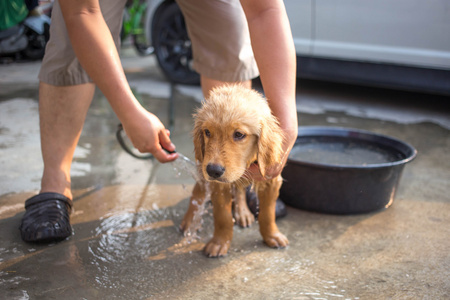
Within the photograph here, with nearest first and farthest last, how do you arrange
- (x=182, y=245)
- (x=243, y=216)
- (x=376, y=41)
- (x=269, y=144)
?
(x=269, y=144) → (x=182, y=245) → (x=243, y=216) → (x=376, y=41)

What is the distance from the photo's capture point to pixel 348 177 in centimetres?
251

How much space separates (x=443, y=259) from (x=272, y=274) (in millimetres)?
854

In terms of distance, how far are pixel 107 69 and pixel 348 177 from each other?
1450 millimetres

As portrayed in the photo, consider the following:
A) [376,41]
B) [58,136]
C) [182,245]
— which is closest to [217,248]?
[182,245]

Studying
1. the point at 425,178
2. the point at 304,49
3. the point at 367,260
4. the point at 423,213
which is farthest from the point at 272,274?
the point at 304,49

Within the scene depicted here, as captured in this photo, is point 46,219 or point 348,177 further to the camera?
point 348,177

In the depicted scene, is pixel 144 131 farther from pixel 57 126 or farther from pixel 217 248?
pixel 57 126

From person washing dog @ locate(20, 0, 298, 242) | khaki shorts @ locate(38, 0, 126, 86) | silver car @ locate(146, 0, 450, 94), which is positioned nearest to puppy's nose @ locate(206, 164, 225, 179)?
person washing dog @ locate(20, 0, 298, 242)

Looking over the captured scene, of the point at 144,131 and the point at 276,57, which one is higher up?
the point at 276,57

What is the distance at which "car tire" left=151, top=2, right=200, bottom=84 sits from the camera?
568 centimetres

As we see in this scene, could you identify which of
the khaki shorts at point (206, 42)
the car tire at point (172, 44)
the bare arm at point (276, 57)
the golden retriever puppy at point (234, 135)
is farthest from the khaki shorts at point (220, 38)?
the car tire at point (172, 44)

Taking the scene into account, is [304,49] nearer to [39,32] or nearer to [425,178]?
[425,178]

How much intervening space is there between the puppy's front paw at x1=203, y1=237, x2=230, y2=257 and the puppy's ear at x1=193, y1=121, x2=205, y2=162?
490 mm

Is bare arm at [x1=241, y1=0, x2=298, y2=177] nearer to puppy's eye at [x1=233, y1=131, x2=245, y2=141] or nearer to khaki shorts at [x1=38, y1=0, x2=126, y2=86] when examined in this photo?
puppy's eye at [x1=233, y1=131, x2=245, y2=141]
